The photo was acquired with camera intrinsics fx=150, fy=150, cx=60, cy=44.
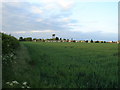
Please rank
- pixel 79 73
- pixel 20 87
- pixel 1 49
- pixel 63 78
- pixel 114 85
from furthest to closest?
pixel 1 49 < pixel 79 73 < pixel 63 78 < pixel 114 85 < pixel 20 87

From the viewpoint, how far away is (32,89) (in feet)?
13.4

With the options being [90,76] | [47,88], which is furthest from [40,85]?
[90,76]

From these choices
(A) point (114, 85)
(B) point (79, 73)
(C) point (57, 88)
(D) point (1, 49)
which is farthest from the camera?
(D) point (1, 49)

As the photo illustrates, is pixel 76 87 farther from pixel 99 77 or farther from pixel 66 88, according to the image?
pixel 99 77

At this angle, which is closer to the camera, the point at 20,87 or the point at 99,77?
the point at 20,87

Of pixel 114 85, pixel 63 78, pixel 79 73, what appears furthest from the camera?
pixel 79 73

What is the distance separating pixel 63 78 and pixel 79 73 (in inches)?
36.8

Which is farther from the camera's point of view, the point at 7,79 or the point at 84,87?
the point at 7,79

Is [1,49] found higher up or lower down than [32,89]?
higher up

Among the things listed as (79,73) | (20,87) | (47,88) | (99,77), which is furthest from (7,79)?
(99,77)

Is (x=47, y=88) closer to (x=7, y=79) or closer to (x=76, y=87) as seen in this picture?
(x=76, y=87)

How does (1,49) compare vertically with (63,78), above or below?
above

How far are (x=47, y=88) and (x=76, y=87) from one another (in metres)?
0.85

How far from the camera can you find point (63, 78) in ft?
17.3
